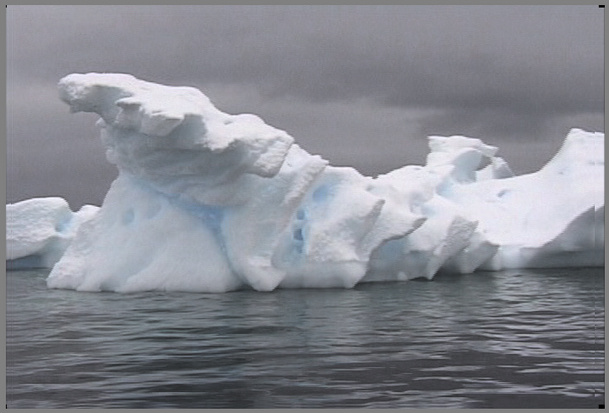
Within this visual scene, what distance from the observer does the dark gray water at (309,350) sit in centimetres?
656

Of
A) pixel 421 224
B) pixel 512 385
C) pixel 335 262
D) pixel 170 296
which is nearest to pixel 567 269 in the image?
pixel 421 224

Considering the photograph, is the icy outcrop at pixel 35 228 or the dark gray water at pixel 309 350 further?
the icy outcrop at pixel 35 228

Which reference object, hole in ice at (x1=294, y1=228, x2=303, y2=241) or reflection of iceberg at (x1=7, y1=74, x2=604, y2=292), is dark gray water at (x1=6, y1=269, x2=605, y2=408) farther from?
hole in ice at (x1=294, y1=228, x2=303, y2=241)

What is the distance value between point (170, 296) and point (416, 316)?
4.77 meters

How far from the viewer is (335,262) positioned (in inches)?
613

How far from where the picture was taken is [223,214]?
620 inches

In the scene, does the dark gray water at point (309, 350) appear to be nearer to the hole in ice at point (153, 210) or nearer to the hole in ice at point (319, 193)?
the hole in ice at point (153, 210)

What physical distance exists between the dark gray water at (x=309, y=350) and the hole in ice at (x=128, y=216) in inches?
79.2

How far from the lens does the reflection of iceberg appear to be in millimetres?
14391

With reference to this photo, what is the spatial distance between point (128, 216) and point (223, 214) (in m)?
1.99

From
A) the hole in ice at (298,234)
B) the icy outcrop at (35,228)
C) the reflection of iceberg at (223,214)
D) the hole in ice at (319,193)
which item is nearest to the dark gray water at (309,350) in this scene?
the reflection of iceberg at (223,214)

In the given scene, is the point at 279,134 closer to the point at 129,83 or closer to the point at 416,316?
the point at 129,83

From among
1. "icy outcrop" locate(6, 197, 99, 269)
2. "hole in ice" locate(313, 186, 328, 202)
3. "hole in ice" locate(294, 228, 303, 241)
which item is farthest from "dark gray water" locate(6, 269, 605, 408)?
"icy outcrop" locate(6, 197, 99, 269)

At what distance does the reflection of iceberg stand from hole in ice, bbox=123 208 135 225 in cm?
2
